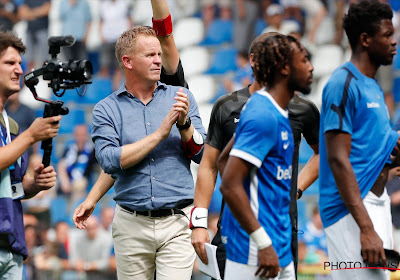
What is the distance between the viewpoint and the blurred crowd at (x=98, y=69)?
10547 mm

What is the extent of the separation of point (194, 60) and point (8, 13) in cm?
369

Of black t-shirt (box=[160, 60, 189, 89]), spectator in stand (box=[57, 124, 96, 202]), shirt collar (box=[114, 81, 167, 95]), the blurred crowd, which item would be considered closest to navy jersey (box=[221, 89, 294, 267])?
shirt collar (box=[114, 81, 167, 95])

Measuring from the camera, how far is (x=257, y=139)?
3.65m

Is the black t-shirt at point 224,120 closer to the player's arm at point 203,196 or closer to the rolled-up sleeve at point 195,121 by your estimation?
the player's arm at point 203,196

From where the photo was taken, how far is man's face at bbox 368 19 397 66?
4.11 metres

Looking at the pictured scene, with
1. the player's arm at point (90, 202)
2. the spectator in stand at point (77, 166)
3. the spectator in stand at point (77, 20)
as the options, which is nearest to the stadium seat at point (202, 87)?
the spectator in stand at point (77, 166)

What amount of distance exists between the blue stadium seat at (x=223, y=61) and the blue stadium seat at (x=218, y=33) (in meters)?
0.19

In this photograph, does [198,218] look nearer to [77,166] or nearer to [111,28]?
[77,166]

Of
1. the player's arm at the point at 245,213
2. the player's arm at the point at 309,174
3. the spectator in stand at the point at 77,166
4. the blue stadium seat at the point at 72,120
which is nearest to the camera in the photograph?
the player's arm at the point at 245,213

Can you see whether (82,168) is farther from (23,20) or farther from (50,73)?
(50,73)

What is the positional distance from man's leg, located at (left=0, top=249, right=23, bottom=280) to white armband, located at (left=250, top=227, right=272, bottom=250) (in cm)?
210

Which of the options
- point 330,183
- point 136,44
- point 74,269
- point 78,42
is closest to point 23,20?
point 78,42

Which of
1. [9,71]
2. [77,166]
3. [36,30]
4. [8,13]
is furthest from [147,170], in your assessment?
[8,13]

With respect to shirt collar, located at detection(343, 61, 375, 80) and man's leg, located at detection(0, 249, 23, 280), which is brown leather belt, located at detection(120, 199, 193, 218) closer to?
man's leg, located at detection(0, 249, 23, 280)
